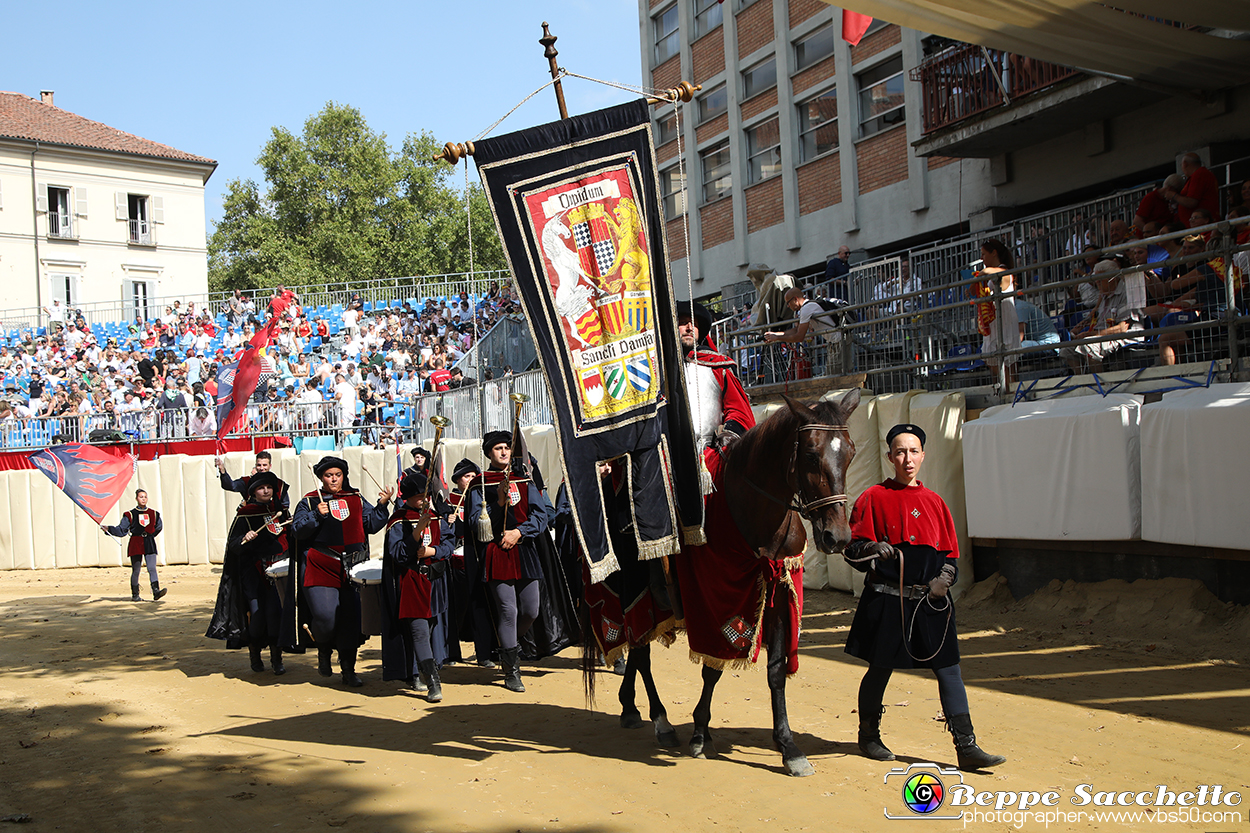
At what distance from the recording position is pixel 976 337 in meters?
12.2

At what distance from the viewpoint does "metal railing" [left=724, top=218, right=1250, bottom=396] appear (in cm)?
911

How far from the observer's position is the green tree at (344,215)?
202 feet

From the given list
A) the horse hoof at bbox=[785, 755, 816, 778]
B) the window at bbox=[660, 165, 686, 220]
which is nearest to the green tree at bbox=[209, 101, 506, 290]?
the window at bbox=[660, 165, 686, 220]

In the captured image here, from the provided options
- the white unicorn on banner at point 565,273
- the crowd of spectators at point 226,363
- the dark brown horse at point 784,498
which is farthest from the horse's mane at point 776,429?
the crowd of spectators at point 226,363

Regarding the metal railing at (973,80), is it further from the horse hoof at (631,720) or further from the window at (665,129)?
the window at (665,129)

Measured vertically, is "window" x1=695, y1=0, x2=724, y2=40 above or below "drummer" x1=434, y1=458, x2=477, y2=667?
above

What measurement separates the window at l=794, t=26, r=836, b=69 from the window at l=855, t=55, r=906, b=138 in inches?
54.5

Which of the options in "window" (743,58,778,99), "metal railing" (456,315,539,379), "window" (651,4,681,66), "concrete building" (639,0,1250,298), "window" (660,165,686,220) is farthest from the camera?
"window" (651,4,681,66)

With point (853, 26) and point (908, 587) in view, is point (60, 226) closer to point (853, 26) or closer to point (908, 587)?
point (853, 26)

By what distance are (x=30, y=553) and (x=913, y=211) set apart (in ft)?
68.6

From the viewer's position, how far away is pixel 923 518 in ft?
19.5

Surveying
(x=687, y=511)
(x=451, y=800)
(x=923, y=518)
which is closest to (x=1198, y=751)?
(x=923, y=518)

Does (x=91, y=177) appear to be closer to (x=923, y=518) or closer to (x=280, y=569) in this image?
(x=280, y=569)

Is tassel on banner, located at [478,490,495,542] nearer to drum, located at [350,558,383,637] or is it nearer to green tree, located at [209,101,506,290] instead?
drum, located at [350,558,383,637]
